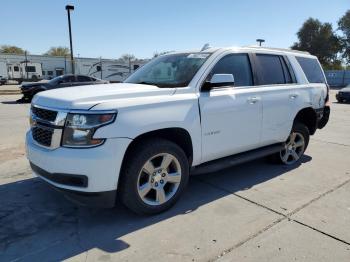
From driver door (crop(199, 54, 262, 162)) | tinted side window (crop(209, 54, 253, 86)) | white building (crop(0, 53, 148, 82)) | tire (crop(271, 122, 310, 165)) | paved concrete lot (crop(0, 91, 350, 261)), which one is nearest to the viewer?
paved concrete lot (crop(0, 91, 350, 261))

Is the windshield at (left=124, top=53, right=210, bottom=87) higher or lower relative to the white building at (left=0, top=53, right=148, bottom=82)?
lower

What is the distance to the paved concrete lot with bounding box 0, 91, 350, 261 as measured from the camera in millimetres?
2938

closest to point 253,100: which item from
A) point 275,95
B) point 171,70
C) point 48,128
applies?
point 275,95

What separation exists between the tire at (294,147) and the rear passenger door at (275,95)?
346 millimetres

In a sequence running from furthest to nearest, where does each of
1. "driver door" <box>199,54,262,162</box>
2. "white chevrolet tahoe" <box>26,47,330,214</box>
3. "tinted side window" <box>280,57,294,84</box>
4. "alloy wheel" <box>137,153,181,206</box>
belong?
"tinted side window" <box>280,57,294,84</box>
"driver door" <box>199,54,262,162</box>
"alloy wheel" <box>137,153,181,206</box>
"white chevrolet tahoe" <box>26,47,330,214</box>

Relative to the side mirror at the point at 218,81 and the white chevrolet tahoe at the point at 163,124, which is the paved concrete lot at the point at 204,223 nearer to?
the white chevrolet tahoe at the point at 163,124

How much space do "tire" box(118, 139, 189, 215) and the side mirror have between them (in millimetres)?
835

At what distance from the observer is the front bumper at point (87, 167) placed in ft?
9.89

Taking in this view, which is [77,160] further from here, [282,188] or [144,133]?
[282,188]

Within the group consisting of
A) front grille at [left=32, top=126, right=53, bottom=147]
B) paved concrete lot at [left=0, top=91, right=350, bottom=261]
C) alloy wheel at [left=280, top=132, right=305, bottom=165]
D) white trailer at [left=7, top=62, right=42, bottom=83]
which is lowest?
paved concrete lot at [left=0, top=91, right=350, bottom=261]

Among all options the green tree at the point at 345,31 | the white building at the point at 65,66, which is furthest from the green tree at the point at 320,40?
the white building at the point at 65,66

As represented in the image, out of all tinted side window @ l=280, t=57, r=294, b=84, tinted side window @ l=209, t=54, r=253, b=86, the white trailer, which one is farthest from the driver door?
the white trailer

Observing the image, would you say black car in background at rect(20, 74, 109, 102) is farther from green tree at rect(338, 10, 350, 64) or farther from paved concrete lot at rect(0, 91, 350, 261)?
green tree at rect(338, 10, 350, 64)

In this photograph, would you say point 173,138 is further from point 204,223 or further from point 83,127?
point 83,127
